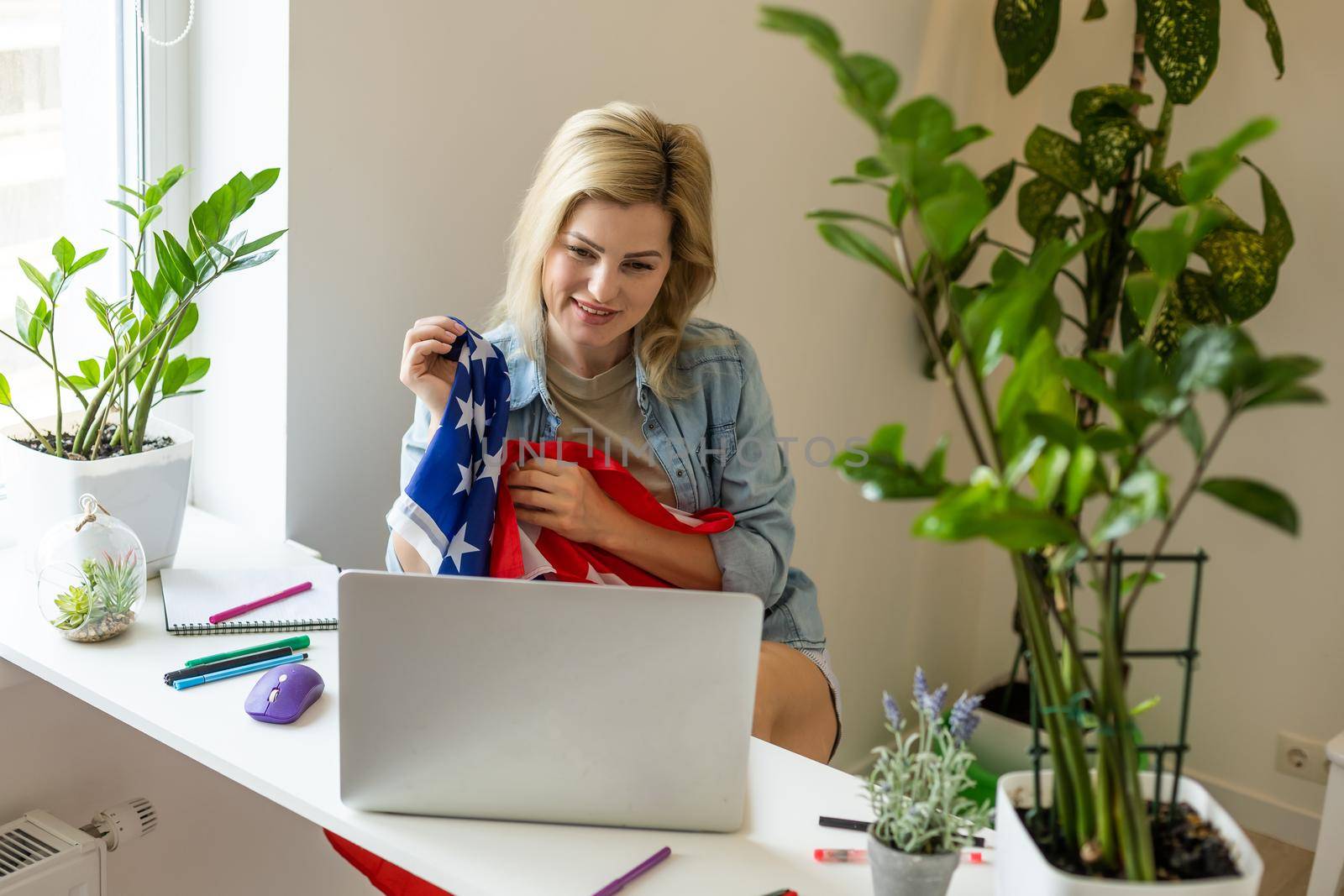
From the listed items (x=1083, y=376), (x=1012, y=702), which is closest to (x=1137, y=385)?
(x=1083, y=376)

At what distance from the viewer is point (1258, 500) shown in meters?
0.64

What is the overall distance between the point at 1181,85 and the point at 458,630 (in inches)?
72.0

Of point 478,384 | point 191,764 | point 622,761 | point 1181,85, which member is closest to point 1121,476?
point 622,761

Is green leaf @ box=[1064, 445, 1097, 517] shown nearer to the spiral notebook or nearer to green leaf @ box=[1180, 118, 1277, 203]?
green leaf @ box=[1180, 118, 1277, 203]

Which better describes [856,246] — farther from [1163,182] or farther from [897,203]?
[1163,182]

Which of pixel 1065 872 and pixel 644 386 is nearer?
pixel 1065 872

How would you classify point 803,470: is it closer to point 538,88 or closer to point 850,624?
point 850,624

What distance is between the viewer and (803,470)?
2.54 meters

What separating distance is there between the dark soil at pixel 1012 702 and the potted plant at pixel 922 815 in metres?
1.86

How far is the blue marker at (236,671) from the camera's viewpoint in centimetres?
125

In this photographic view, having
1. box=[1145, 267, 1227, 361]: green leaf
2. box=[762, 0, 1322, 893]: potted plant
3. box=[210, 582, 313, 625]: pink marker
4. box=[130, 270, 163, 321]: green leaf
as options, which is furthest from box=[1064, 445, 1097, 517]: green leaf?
box=[1145, 267, 1227, 361]: green leaf

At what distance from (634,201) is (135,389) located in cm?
66

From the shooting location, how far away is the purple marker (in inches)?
38.1

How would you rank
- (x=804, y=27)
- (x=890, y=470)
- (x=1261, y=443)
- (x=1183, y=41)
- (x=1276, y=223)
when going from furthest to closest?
1. (x=1261, y=443)
2. (x=1276, y=223)
3. (x=1183, y=41)
4. (x=890, y=470)
5. (x=804, y=27)
